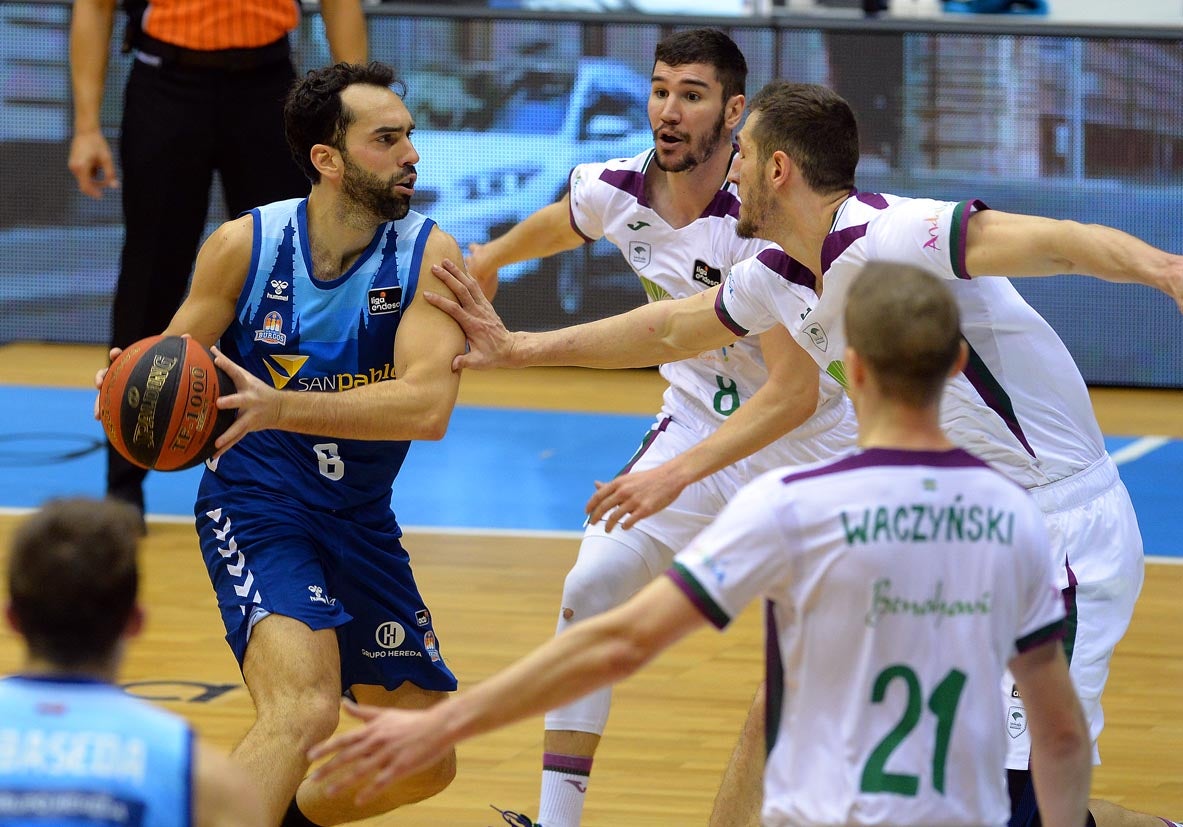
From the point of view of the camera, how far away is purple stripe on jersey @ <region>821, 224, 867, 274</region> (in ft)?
13.3

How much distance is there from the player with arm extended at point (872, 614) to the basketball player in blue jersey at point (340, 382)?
169 cm

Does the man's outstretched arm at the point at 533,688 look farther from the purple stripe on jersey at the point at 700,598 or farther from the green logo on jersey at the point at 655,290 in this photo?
the green logo on jersey at the point at 655,290

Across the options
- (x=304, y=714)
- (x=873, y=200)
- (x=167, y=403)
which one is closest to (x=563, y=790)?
(x=304, y=714)

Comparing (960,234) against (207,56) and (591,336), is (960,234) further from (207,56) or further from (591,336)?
(207,56)

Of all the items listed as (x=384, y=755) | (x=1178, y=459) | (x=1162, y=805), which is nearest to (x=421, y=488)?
(x=1178, y=459)

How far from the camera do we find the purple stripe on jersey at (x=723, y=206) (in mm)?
5473

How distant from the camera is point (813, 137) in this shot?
13.7ft

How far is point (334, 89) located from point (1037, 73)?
7040 mm

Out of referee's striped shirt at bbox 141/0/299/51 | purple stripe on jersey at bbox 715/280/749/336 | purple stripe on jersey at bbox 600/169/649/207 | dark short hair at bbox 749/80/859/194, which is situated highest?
referee's striped shirt at bbox 141/0/299/51

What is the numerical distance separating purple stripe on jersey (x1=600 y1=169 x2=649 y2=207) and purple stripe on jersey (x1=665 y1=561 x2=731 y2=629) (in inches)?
123

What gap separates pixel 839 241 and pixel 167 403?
1.60m

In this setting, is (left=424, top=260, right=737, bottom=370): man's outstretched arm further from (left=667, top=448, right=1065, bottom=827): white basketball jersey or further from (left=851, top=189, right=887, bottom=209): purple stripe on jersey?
(left=667, top=448, right=1065, bottom=827): white basketball jersey

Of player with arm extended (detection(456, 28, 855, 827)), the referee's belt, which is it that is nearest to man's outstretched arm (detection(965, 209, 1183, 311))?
player with arm extended (detection(456, 28, 855, 827))

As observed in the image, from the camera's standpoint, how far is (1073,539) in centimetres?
405
